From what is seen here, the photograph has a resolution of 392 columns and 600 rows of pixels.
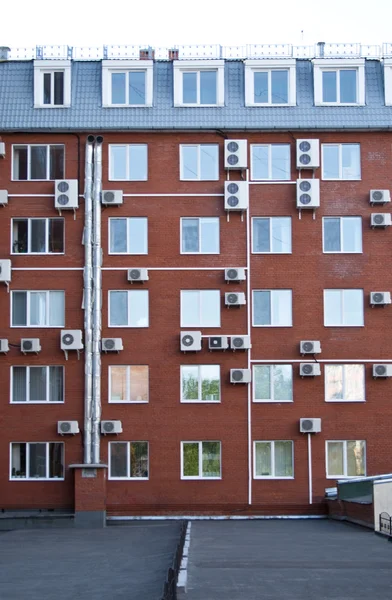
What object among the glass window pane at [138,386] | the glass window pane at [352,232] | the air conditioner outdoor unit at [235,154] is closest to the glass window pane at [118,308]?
the glass window pane at [138,386]

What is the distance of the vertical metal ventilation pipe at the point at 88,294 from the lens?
3275 centimetres

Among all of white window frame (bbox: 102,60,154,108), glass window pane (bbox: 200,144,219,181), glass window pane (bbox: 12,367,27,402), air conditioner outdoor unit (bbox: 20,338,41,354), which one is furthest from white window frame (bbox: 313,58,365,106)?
glass window pane (bbox: 12,367,27,402)

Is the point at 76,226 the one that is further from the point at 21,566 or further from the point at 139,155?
the point at 21,566

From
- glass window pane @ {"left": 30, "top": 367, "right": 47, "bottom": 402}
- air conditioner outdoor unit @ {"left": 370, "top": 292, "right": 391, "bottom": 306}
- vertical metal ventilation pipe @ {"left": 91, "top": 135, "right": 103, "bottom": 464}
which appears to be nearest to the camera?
vertical metal ventilation pipe @ {"left": 91, "top": 135, "right": 103, "bottom": 464}

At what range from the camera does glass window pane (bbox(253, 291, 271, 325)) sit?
33562mm

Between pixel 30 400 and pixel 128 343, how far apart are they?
12.4 feet

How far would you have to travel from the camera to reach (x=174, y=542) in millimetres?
24328

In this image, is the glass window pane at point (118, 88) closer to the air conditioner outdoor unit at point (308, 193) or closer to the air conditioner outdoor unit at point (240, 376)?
the air conditioner outdoor unit at point (308, 193)

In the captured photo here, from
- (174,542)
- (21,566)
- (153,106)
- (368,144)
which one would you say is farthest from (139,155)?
(21,566)

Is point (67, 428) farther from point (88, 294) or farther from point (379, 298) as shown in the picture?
point (379, 298)

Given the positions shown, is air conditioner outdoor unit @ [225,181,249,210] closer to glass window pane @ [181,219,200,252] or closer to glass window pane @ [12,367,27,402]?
glass window pane @ [181,219,200,252]

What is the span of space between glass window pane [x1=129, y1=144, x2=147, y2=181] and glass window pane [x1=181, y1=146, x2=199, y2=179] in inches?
51.8

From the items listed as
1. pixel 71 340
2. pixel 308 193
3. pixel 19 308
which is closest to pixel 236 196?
pixel 308 193

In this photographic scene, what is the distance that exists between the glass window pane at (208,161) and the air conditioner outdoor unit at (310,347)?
21.8 ft
